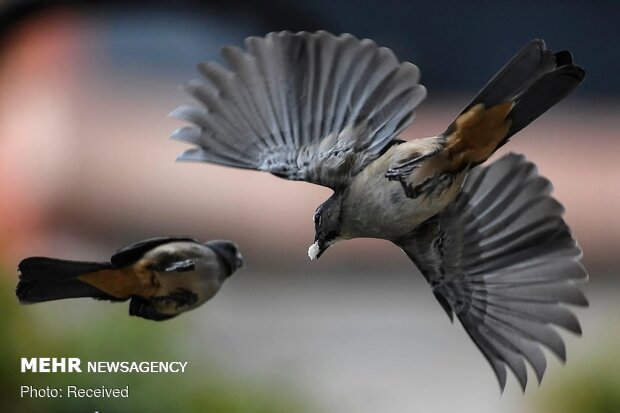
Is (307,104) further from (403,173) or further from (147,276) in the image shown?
(147,276)

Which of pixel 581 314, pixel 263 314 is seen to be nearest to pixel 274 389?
pixel 263 314

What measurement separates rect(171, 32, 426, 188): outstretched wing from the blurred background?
8 cm

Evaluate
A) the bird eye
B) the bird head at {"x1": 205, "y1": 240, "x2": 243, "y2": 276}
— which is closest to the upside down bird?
the bird eye

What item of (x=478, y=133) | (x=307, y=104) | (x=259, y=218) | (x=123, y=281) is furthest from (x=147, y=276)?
(x=478, y=133)

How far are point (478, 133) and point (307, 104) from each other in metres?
0.19

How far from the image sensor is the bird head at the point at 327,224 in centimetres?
91

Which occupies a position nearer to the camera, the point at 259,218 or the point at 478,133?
the point at 478,133

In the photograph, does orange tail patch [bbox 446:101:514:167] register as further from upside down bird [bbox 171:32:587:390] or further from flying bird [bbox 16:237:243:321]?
flying bird [bbox 16:237:243:321]

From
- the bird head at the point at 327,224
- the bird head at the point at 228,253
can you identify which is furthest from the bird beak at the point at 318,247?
the bird head at the point at 228,253

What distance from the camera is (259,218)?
105 cm

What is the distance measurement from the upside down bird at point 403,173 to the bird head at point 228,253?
12 centimetres

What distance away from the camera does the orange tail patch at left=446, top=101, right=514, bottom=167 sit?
33.4 inches

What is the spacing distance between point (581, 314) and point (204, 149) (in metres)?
0.48

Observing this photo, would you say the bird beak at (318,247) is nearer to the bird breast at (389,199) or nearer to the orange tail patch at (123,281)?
the bird breast at (389,199)
